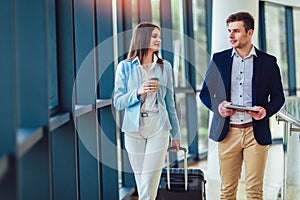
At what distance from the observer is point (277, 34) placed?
26.3ft

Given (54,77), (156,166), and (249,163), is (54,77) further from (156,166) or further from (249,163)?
(249,163)

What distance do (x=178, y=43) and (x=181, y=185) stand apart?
3220 mm

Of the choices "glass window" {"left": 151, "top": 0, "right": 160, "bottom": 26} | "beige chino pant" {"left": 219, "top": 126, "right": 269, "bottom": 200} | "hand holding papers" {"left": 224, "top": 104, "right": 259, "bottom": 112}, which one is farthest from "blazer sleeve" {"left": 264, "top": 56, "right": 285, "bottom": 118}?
"glass window" {"left": 151, "top": 0, "right": 160, "bottom": 26}

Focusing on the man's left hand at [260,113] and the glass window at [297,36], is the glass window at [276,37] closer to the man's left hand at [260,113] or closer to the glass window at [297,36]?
the glass window at [297,36]

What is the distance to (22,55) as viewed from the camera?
6.61 feet

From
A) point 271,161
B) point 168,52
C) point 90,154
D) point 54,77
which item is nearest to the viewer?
point 54,77

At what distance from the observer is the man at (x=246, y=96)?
9.88 feet

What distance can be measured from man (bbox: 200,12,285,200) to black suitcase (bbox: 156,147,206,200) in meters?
0.33

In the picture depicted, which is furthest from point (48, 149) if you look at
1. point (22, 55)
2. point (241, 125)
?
point (241, 125)

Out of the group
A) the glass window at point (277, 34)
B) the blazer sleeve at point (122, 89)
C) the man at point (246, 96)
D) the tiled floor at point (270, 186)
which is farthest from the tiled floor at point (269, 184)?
the glass window at point (277, 34)

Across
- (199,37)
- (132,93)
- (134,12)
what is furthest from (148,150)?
(199,37)

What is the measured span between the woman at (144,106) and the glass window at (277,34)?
5.44 meters

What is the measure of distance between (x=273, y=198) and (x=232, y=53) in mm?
1983

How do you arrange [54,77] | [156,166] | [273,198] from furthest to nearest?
[273,198] → [156,166] → [54,77]
